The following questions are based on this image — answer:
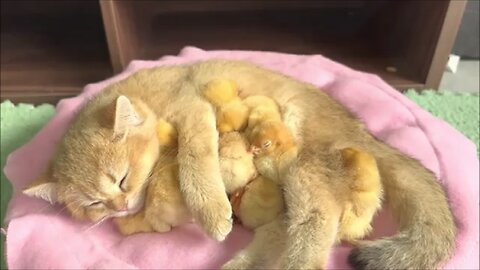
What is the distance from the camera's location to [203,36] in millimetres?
2098

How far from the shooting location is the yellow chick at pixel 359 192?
1.12 meters

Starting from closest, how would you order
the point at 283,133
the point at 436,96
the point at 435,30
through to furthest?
the point at 283,133, the point at 435,30, the point at 436,96

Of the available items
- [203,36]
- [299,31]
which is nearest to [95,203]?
[203,36]

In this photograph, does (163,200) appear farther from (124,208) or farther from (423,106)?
(423,106)

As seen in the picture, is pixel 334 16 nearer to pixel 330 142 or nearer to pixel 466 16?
pixel 466 16

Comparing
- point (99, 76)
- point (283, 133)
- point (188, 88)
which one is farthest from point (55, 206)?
point (99, 76)

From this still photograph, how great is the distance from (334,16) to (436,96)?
0.52m

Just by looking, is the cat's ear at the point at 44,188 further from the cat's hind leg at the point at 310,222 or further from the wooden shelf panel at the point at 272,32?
the wooden shelf panel at the point at 272,32

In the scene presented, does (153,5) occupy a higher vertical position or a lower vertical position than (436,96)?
higher

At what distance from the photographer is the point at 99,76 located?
1954 millimetres

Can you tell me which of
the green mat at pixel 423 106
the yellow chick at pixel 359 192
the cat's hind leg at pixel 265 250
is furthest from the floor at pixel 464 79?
the cat's hind leg at pixel 265 250

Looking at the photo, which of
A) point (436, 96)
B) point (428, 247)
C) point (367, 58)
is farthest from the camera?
point (367, 58)

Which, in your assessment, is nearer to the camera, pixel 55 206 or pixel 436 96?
pixel 55 206

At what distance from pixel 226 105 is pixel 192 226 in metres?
0.26
